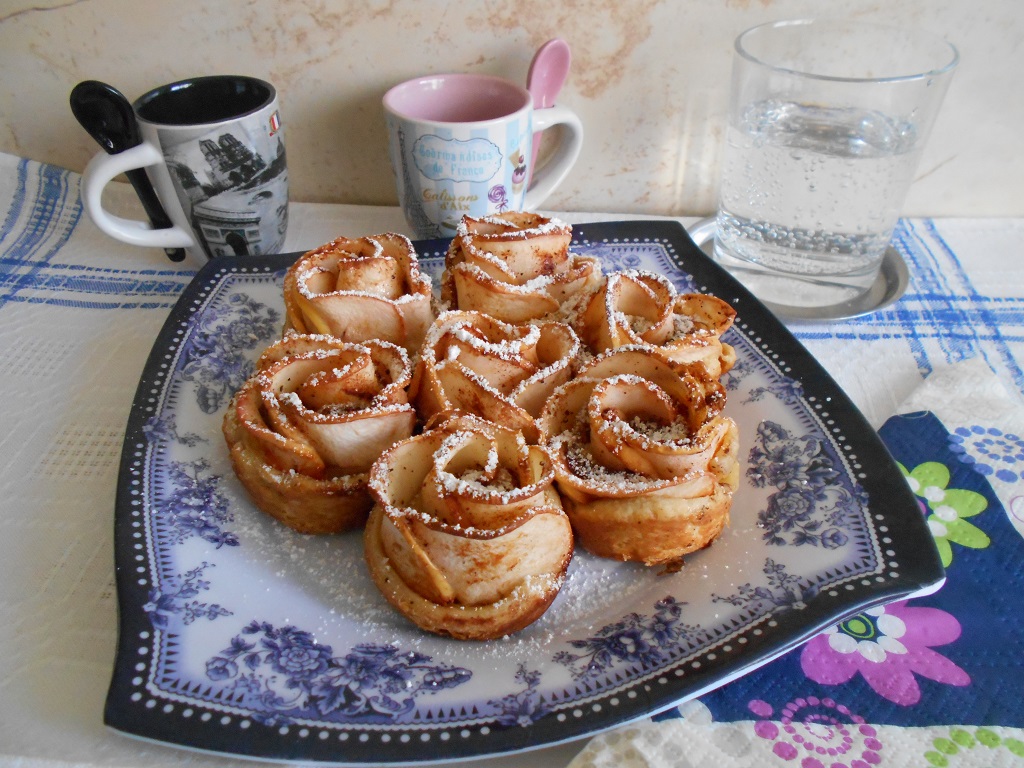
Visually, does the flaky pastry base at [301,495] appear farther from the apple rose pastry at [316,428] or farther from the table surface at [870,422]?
the table surface at [870,422]

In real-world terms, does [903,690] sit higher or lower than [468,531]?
lower

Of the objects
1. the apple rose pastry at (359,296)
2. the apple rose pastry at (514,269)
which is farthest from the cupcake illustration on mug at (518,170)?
the apple rose pastry at (359,296)

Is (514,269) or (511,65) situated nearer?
(514,269)

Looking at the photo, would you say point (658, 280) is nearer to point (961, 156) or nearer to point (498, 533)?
point (498, 533)

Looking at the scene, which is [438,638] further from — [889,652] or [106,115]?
[106,115]

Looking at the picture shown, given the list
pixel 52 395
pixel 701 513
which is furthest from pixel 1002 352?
pixel 52 395

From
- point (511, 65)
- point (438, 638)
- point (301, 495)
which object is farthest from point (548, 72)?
point (438, 638)
